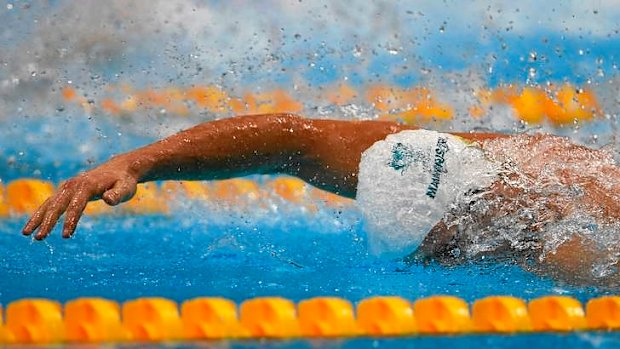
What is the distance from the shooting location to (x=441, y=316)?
139 centimetres

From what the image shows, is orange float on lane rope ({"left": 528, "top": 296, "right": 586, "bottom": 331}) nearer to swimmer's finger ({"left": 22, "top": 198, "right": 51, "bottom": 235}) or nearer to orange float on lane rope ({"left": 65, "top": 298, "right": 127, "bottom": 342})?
orange float on lane rope ({"left": 65, "top": 298, "right": 127, "bottom": 342})

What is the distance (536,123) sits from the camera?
3543 mm

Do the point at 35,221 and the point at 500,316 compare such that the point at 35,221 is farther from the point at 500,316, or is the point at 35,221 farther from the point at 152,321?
the point at 500,316

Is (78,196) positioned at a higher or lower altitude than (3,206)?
lower

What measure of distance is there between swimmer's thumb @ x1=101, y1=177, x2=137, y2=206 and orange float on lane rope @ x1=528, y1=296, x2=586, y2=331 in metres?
0.71

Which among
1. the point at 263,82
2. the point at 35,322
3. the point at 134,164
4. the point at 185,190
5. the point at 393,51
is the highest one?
the point at 393,51

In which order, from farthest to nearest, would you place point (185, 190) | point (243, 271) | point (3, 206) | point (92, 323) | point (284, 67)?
1. point (284, 67)
2. point (185, 190)
3. point (3, 206)
4. point (243, 271)
5. point (92, 323)

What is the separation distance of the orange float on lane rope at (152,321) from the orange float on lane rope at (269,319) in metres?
0.10

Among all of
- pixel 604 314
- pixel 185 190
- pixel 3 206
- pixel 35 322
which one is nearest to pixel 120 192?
pixel 35 322

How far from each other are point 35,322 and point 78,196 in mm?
282

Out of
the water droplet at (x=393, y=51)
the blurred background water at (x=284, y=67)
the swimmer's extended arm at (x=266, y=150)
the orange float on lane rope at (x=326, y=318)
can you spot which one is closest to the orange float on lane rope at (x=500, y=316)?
the orange float on lane rope at (x=326, y=318)

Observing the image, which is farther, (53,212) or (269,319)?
(53,212)

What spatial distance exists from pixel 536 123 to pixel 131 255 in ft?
6.04

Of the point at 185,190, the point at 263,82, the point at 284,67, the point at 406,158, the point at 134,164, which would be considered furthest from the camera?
the point at 284,67
